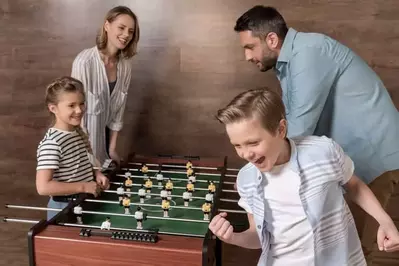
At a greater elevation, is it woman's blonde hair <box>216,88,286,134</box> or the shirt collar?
the shirt collar

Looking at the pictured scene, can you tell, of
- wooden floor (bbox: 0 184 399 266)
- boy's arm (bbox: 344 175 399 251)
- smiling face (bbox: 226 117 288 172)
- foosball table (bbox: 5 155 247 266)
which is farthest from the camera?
wooden floor (bbox: 0 184 399 266)

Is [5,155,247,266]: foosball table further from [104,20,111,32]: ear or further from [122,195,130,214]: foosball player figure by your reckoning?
[104,20,111,32]: ear

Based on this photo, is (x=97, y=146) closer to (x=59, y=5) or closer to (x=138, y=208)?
(x=138, y=208)

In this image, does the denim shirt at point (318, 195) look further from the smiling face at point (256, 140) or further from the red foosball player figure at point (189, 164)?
the red foosball player figure at point (189, 164)

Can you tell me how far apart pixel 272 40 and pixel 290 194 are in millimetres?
779

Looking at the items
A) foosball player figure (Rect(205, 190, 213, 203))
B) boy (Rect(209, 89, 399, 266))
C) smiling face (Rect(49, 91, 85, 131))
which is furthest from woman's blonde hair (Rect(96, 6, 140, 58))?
boy (Rect(209, 89, 399, 266))

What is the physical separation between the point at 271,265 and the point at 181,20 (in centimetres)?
168

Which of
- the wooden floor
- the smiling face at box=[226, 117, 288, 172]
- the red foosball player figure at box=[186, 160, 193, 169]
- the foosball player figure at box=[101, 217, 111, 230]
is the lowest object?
the wooden floor

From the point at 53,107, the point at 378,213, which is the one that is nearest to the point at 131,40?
the point at 53,107

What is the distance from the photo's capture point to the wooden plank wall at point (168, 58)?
8.77 feet

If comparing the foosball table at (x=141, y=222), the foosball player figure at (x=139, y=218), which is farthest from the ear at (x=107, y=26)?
the foosball player figure at (x=139, y=218)

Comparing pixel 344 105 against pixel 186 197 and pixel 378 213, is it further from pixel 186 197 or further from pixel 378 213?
pixel 186 197

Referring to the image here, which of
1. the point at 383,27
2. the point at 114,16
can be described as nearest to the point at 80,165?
the point at 114,16

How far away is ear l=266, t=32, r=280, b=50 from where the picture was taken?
6.55 ft
